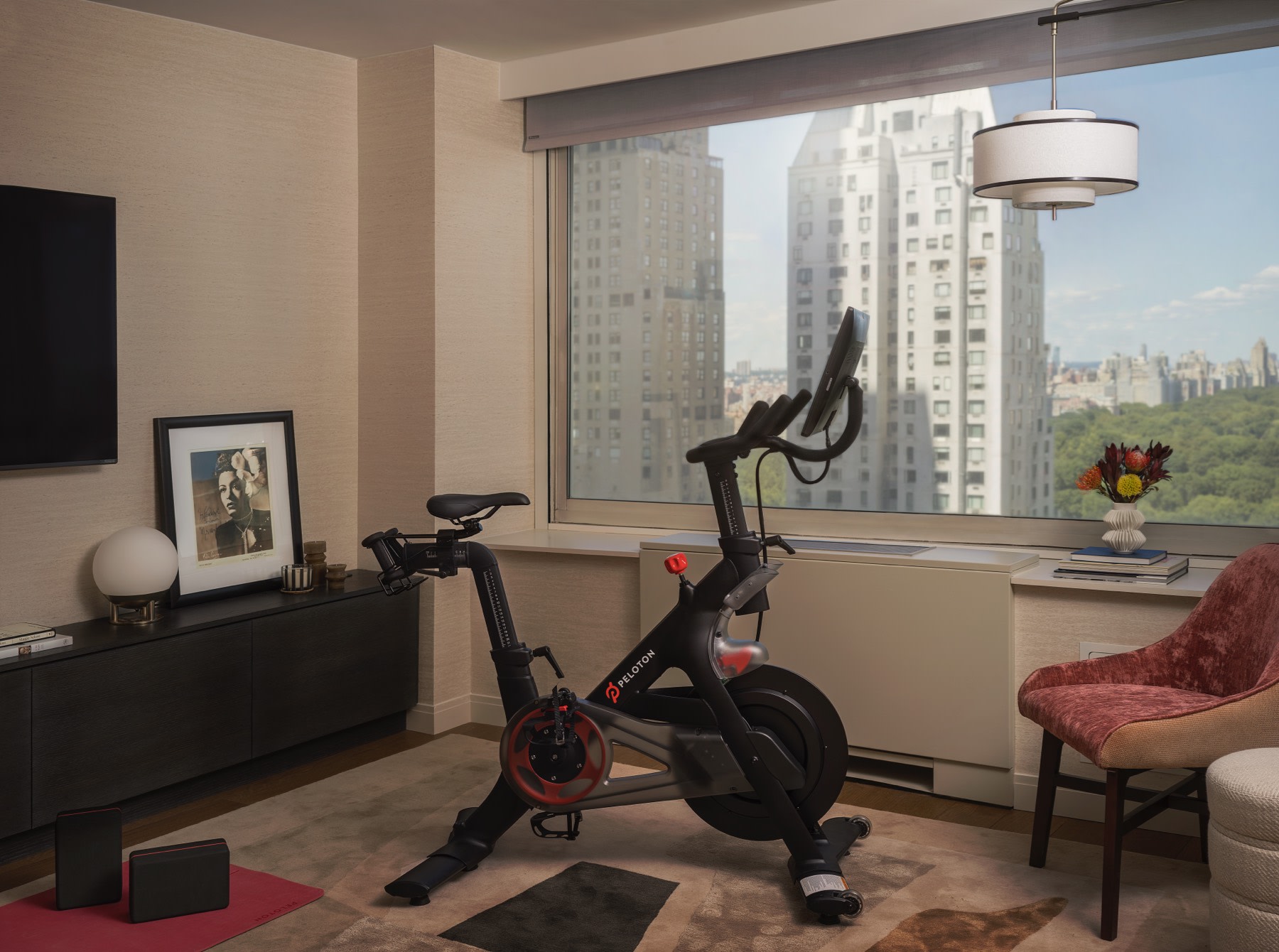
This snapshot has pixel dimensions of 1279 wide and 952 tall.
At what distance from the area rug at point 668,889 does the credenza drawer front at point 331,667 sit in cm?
31

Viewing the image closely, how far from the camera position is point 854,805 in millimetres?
3512

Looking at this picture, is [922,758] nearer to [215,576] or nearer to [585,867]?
[585,867]

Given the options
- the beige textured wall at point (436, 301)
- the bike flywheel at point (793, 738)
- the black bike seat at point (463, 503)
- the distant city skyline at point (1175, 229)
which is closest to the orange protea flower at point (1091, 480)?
the distant city skyline at point (1175, 229)

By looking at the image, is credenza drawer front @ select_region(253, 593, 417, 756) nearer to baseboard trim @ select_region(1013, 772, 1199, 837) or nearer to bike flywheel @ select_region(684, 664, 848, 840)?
bike flywheel @ select_region(684, 664, 848, 840)

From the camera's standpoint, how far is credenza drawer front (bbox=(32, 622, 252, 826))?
3.07 metres

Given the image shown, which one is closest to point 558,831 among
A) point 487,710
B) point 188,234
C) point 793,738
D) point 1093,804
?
point 793,738

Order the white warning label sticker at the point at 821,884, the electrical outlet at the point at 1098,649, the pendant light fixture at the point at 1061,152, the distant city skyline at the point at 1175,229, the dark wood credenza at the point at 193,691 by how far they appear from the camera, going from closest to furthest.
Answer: the pendant light fixture at the point at 1061,152 < the white warning label sticker at the point at 821,884 < the dark wood credenza at the point at 193,691 < the electrical outlet at the point at 1098,649 < the distant city skyline at the point at 1175,229

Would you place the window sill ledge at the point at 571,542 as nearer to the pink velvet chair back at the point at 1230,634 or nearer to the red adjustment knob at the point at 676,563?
the red adjustment knob at the point at 676,563

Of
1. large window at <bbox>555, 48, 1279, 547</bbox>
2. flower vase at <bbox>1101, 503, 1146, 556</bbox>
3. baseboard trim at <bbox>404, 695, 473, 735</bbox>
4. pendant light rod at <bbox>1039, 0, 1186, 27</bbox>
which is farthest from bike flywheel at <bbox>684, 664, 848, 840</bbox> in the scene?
pendant light rod at <bbox>1039, 0, 1186, 27</bbox>

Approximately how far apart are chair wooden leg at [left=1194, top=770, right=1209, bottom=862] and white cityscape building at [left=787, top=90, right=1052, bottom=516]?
1110 millimetres

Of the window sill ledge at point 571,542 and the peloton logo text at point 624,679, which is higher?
the window sill ledge at point 571,542

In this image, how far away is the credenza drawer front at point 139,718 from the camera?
3068 mm

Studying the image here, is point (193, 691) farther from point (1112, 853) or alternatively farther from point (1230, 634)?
point (1230, 634)

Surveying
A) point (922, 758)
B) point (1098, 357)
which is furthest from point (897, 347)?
point (922, 758)
